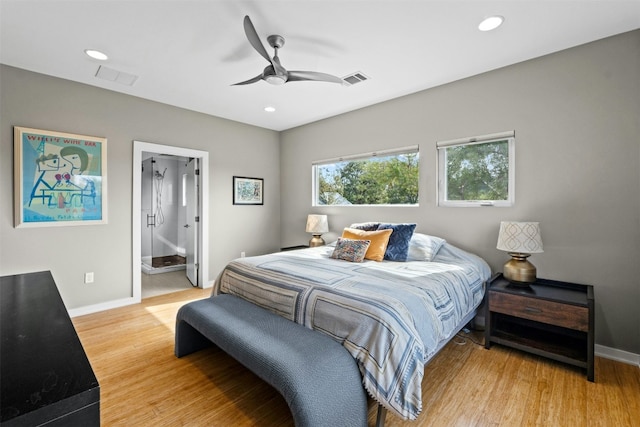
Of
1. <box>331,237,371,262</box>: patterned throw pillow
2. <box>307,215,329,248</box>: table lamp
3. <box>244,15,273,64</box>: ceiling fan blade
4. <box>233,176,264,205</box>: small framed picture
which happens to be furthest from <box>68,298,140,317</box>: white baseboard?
<box>244,15,273,64</box>: ceiling fan blade

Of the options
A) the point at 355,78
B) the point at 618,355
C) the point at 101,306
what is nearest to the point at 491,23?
the point at 355,78

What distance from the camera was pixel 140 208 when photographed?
361 cm

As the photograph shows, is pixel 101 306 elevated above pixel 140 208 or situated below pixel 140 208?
below

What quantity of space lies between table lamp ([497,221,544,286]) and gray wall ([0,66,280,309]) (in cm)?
363

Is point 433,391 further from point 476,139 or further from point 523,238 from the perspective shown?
point 476,139

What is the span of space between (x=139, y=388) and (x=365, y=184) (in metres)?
3.29

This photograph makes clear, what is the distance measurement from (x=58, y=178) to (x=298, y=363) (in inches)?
129

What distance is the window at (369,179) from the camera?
3.69 m

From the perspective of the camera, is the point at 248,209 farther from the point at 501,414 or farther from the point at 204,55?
the point at 501,414

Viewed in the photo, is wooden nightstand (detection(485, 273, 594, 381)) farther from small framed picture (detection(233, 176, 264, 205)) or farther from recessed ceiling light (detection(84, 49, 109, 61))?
recessed ceiling light (detection(84, 49, 109, 61))

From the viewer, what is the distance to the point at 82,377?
63cm

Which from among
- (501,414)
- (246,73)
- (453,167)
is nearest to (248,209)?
(246,73)

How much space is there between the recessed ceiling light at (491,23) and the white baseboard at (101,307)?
453cm

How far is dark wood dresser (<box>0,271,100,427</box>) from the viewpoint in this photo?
55 cm
